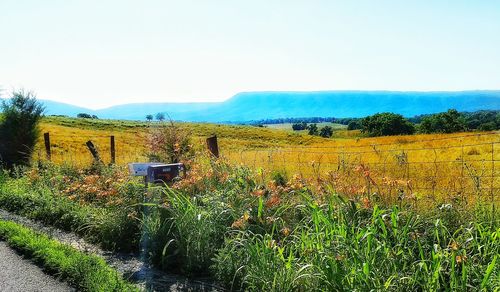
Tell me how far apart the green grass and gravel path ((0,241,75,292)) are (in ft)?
0.37

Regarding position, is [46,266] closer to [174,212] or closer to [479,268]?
[174,212]

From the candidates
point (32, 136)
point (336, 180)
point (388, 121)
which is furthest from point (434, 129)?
point (336, 180)

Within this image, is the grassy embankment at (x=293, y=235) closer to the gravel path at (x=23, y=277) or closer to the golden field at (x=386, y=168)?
the golden field at (x=386, y=168)

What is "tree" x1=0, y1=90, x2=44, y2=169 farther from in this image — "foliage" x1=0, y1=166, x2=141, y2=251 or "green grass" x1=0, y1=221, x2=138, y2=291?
"green grass" x1=0, y1=221, x2=138, y2=291

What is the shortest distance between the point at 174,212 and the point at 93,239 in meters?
1.84

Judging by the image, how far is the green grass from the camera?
4.95 metres

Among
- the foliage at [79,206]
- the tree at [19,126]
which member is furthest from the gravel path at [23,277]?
the tree at [19,126]

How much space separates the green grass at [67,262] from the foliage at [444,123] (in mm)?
85031

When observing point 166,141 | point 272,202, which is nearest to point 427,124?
point 166,141

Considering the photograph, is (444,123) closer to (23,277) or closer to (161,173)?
(161,173)

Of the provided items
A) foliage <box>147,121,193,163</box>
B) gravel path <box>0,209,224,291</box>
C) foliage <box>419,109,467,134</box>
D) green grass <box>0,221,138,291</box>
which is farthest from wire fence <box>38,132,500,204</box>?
foliage <box>419,109,467,134</box>

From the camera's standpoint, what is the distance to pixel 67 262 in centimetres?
564

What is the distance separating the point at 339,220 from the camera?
4.89 meters

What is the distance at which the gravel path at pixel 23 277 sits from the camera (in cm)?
518
